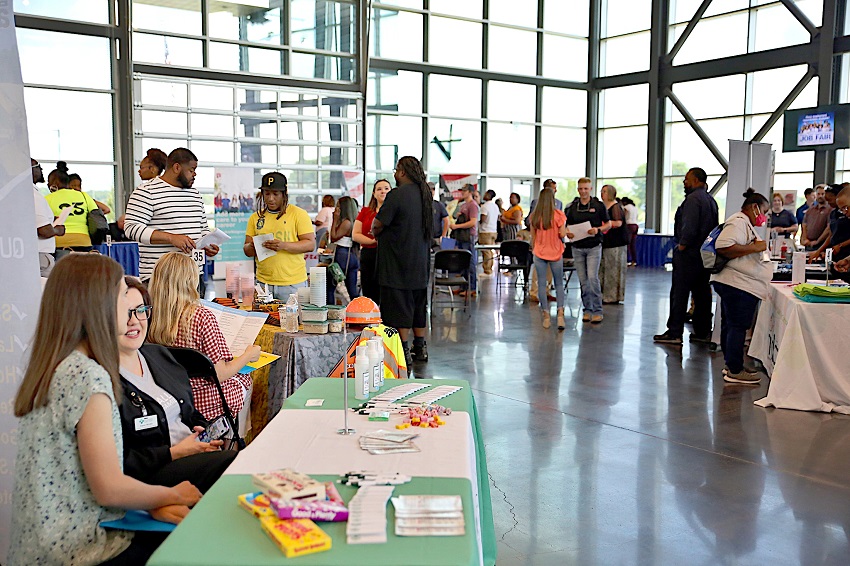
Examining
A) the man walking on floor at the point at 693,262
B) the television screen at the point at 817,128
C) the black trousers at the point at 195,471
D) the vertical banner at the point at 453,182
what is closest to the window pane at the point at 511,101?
the vertical banner at the point at 453,182

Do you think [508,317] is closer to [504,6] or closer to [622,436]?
[622,436]

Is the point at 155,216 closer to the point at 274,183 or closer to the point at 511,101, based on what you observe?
the point at 274,183

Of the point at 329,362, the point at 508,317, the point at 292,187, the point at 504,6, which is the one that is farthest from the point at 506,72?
the point at 329,362

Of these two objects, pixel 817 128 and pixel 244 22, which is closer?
pixel 244 22

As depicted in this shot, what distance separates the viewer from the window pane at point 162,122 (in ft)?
41.4

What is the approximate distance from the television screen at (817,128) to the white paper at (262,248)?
12.2 metres

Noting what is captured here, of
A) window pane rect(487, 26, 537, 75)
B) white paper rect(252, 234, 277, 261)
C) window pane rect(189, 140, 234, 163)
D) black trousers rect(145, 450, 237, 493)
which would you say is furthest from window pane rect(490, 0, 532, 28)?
black trousers rect(145, 450, 237, 493)

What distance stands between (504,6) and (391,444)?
17.2 meters

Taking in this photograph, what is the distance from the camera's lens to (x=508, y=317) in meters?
9.20

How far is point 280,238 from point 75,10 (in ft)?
30.8

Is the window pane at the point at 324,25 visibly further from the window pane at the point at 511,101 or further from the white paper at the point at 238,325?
the white paper at the point at 238,325

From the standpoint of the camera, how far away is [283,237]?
16.0 ft

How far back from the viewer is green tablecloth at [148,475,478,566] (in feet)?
4.68

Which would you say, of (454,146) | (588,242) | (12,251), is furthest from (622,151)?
(12,251)
